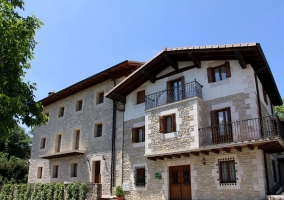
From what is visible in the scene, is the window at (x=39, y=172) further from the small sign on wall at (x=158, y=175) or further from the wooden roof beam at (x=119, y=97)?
the small sign on wall at (x=158, y=175)

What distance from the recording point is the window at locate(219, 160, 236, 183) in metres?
12.5

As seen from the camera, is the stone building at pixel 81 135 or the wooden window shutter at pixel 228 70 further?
the stone building at pixel 81 135

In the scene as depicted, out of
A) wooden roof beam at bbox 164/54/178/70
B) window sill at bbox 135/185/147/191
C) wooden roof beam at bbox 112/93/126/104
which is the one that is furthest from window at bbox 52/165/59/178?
wooden roof beam at bbox 164/54/178/70

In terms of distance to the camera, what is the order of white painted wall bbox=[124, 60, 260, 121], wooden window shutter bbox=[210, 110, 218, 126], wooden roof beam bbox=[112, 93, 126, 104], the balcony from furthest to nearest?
wooden roof beam bbox=[112, 93, 126, 104] → wooden window shutter bbox=[210, 110, 218, 126] → white painted wall bbox=[124, 60, 260, 121] → the balcony

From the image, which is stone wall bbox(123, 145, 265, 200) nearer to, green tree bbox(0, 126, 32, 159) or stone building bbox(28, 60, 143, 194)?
stone building bbox(28, 60, 143, 194)

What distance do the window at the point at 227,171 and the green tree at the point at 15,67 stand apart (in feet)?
26.5

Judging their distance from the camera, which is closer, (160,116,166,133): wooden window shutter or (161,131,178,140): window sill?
(161,131,178,140): window sill

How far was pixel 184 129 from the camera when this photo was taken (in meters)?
13.8

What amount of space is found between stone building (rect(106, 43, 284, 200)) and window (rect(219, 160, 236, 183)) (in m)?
0.04

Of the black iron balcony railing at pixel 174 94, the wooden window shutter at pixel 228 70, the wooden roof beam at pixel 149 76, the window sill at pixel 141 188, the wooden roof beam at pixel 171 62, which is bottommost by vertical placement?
the window sill at pixel 141 188

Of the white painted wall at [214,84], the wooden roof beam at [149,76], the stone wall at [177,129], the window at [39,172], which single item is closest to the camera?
the white painted wall at [214,84]

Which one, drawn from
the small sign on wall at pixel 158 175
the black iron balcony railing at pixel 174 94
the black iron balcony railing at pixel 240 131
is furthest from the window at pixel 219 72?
the small sign on wall at pixel 158 175

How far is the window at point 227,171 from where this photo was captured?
40.9 feet

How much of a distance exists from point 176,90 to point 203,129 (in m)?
3.02
